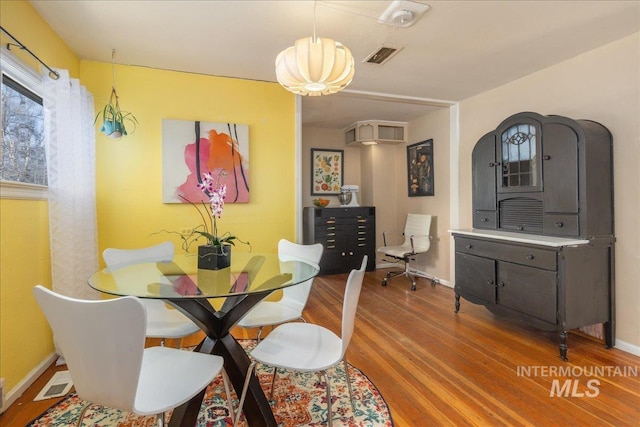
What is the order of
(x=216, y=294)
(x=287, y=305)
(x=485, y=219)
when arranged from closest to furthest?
(x=216, y=294) → (x=287, y=305) → (x=485, y=219)

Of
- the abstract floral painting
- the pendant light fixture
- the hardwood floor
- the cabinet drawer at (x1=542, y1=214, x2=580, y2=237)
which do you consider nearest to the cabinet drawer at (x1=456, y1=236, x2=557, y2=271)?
the cabinet drawer at (x1=542, y1=214, x2=580, y2=237)

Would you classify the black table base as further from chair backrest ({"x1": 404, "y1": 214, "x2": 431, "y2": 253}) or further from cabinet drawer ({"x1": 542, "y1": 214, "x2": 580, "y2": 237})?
chair backrest ({"x1": 404, "y1": 214, "x2": 431, "y2": 253})

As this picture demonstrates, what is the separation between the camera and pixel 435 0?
2.02 meters

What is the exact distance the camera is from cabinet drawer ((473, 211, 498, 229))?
3249 millimetres

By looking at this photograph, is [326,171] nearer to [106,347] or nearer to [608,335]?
[608,335]

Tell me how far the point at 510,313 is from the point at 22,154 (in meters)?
3.81

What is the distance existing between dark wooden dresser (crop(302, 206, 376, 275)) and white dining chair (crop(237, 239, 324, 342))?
8.52ft

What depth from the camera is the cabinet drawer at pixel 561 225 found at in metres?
2.52

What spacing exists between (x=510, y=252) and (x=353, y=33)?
7.12 feet

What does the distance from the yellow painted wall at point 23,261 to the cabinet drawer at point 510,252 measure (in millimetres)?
3471

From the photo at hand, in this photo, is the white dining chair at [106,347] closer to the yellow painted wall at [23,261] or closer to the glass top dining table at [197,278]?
the glass top dining table at [197,278]

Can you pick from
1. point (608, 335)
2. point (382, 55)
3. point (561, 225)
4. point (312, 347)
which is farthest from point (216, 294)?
point (608, 335)

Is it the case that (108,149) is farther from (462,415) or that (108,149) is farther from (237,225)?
(462,415)

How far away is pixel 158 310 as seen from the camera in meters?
2.13
